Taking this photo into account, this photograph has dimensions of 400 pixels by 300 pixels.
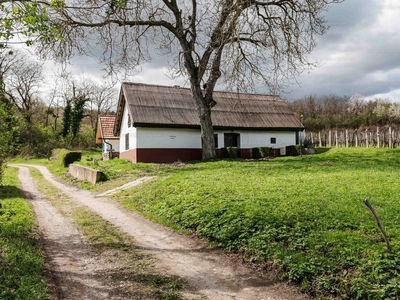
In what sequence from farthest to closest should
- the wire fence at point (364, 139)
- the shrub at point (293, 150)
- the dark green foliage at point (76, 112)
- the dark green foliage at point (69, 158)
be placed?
the dark green foliage at point (76, 112)
the wire fence at point (364, 139)
the shrub at point (293, 150)
the dark green foliage at point (69, 158)

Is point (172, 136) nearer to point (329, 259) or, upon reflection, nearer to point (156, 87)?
point (156, 87)

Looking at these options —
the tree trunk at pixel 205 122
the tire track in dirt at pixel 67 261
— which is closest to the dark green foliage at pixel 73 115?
the tree trunk at pixel 205 122

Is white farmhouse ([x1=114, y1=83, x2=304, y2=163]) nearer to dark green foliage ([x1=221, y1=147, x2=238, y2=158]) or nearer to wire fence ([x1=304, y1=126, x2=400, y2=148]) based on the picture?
dark green foliage ([x1=221, y1=147, x2=238, y2=158])

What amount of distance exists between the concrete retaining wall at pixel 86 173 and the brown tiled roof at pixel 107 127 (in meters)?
12.6

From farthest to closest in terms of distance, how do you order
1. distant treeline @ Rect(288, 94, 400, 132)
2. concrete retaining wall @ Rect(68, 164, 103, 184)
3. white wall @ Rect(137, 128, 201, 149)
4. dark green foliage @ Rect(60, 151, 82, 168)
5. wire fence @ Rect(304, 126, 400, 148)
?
distant treeline @ Rect(288, 94, 400, 132) → wire fence @ Rect(304, 126, 400, 148) → dark green foliage @ Rect(60, 151, 82, 168) → white wall @ Rect(137, 128, 201, 149) → concrete retaining wall @ Rect(68, 164, 103, 184)

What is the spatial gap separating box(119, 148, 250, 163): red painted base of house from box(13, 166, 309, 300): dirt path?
12.9 meters

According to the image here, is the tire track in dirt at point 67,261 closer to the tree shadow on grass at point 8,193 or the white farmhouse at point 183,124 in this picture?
the tree shadow on grass at point 8,193

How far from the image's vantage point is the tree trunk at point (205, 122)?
20.3m

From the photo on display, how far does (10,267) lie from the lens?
5160 mm

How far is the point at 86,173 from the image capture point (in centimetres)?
1647

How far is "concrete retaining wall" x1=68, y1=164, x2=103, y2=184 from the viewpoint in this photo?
15.1 m

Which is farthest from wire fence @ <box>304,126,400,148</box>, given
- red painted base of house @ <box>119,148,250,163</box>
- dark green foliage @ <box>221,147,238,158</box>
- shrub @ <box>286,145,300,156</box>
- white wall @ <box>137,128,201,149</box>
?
red painted base of house @ <box>119,148,250,163</box>

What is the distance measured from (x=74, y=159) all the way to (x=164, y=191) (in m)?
16.0

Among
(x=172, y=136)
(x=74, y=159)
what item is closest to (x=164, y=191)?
(x=172, y=136)
